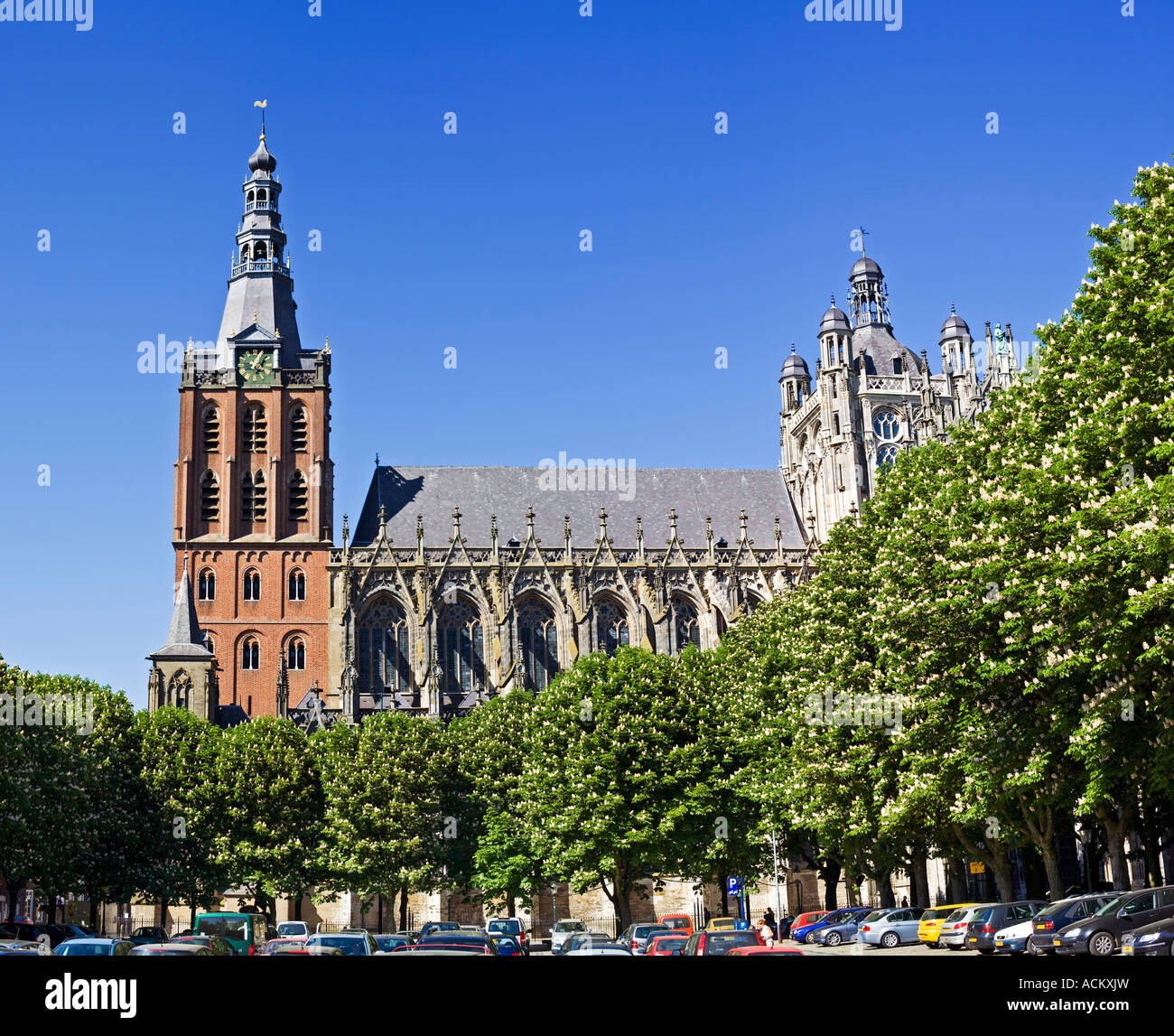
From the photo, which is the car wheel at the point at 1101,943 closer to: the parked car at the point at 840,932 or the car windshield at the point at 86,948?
the car windshield at the point at 86,948

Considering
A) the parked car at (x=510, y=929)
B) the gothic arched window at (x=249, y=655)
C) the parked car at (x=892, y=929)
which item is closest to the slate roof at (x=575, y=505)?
the gothic arched window at (x=249, y=655)

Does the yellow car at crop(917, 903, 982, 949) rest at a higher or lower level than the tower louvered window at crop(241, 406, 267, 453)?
lower

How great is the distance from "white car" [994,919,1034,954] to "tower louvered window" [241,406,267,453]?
2720 inches

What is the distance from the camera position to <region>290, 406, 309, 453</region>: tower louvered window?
93.8 m

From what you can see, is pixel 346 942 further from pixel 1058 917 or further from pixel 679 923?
pixel 1058 917

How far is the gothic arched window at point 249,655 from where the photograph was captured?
3489 inches

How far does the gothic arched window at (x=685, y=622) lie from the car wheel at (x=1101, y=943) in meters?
67.6

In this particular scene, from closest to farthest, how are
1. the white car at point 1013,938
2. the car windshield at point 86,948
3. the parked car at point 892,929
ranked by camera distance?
the car windshield at point 86,948 → the white car at point 1013,938 → the parked car at point 892,929

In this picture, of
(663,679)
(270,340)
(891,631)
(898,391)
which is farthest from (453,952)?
(898,391)

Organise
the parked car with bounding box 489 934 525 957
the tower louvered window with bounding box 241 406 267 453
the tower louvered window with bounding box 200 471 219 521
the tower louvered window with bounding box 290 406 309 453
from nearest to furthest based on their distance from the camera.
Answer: the parked car with bounding box 489 934 525 957 < the tower louvered window with bounding box 200 471 219 521 < the tower louvered window with bounding box 241 406 267 453 < the tower louvered window with bounding box 290 406 309 453
